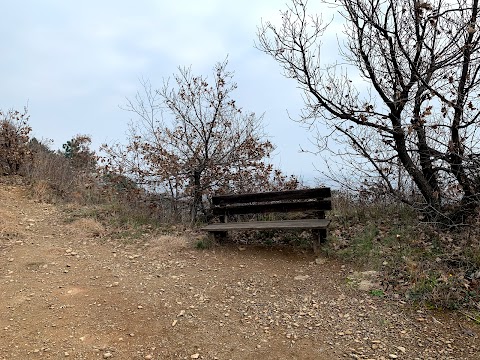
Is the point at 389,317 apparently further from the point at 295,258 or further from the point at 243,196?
the point at 243,196

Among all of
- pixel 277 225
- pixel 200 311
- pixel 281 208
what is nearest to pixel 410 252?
pixel 277 225

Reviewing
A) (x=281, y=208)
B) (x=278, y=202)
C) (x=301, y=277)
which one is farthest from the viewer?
(x=278, y=202)

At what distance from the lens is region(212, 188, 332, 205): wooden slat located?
18.7 ft

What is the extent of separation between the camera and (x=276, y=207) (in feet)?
19.8

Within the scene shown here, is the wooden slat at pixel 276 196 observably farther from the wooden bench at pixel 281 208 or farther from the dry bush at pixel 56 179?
the dry bush at pixel 56 179

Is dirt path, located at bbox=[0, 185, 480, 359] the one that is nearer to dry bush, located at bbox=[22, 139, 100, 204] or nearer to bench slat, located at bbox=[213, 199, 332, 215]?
bench slat, located at bbox=[213, 199, 332, 215]

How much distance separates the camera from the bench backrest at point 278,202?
5688mm

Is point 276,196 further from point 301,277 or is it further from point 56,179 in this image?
point 56,179

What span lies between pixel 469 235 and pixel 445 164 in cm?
125

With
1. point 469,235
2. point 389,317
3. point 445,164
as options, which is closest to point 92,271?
point 389,317

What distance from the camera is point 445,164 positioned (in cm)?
546

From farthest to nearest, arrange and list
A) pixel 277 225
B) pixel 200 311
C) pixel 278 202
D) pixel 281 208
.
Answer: pixel 278 202, pixel 281 208, pixel 277 225, pixel 200 311

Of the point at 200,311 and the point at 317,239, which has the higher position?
the point at 317,239

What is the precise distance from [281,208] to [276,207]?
0.31ft
